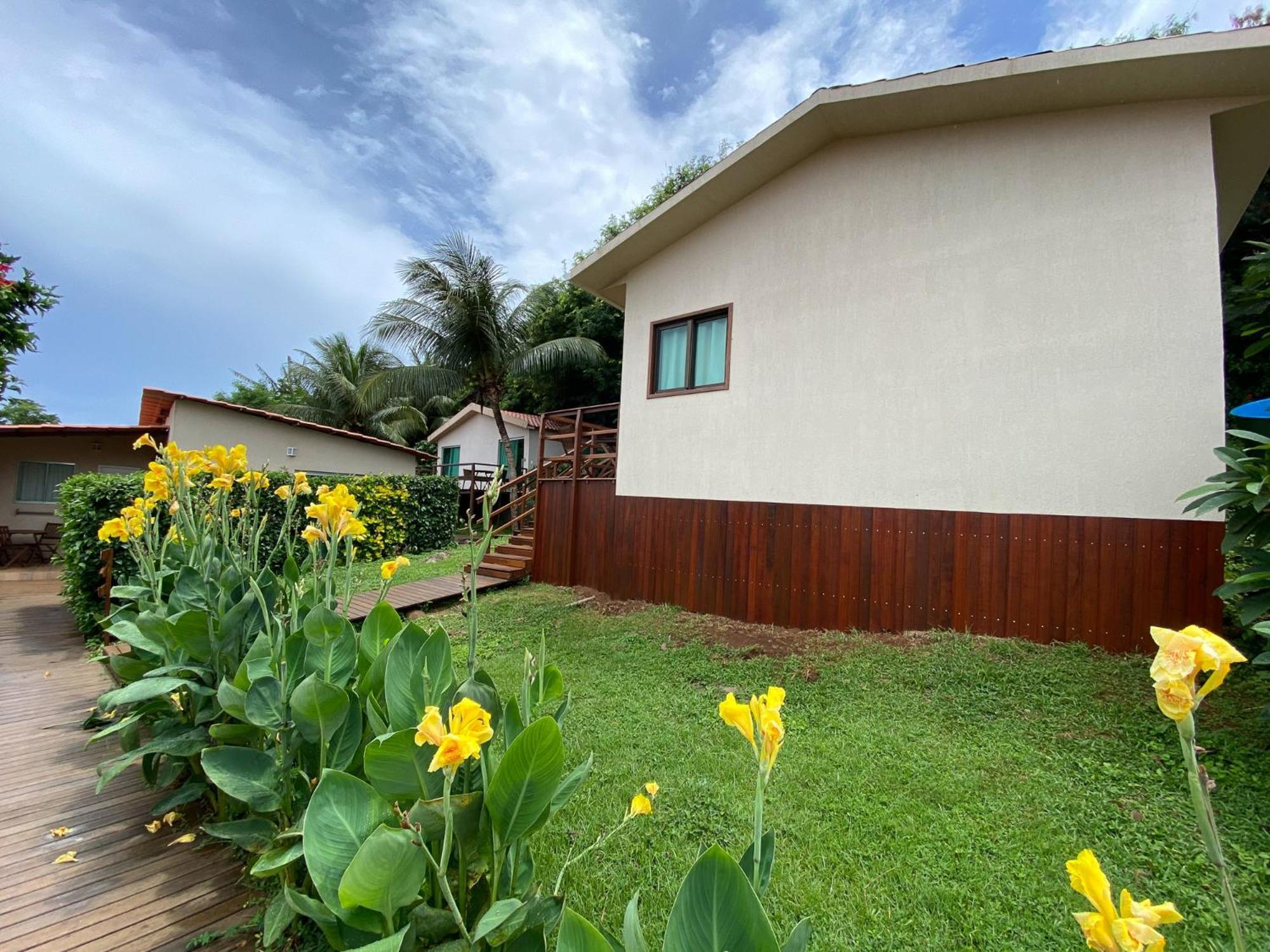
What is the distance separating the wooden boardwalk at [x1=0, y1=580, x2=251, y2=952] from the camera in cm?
200

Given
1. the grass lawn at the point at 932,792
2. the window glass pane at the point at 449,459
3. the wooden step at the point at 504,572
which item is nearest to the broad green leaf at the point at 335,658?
the grass lawn at the point at 932,792

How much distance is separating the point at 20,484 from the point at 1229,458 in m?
20.2

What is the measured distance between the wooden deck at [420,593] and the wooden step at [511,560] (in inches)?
16.4

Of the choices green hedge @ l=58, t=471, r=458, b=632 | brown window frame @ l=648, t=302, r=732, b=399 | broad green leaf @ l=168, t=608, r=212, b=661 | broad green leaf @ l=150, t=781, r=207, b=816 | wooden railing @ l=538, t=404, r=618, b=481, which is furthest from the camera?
wooden railing @ l=538, t=404, r=618, b=481

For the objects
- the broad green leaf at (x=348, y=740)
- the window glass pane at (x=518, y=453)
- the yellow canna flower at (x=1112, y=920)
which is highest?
the window glass pane at (x=518, y=453)

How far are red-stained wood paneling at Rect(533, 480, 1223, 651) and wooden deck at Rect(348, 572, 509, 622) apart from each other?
226cm

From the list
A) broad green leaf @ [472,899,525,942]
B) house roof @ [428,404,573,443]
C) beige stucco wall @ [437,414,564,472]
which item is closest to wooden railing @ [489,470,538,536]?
house roof @ [428,404,573,443]

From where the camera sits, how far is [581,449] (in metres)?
8.83

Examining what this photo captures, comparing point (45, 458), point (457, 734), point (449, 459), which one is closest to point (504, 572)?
point (457, 734)

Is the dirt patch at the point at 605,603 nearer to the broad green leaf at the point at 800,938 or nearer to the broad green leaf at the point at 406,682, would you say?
the broad green leaf at the point at 406,682

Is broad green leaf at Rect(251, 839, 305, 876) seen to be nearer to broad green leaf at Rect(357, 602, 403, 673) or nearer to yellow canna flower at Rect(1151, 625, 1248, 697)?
broad green leaf at Rect(357, 602, 403, 673)

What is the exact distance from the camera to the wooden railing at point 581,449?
8.59 metres

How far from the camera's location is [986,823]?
2.60 meters

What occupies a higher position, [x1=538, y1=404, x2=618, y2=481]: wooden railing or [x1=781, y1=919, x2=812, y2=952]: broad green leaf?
[x1=538, y1=404, x2=618, y2=481]: wooden railing
